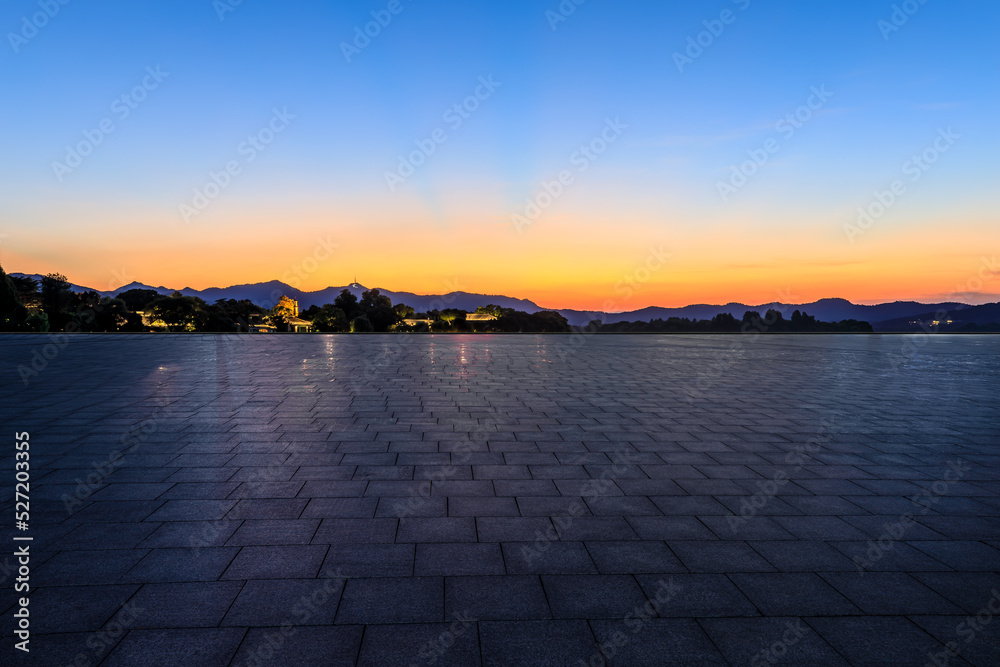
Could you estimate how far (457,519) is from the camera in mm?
4145

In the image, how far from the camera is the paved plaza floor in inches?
105

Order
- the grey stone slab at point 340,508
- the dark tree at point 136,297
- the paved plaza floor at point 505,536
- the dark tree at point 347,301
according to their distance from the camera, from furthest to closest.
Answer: the dark tree at point 347,301
the dark tree at point 136,297
the grey stone slab at point 340,508
the paved plaza floor at point 505,536

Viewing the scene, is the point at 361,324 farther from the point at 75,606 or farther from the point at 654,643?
the point at 654,643

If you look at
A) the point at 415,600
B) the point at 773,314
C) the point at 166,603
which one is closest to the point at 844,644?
the point at 415,600

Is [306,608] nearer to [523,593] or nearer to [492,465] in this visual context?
[523,593]

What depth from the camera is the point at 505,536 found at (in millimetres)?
3855

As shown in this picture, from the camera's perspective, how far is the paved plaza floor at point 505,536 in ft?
8.75

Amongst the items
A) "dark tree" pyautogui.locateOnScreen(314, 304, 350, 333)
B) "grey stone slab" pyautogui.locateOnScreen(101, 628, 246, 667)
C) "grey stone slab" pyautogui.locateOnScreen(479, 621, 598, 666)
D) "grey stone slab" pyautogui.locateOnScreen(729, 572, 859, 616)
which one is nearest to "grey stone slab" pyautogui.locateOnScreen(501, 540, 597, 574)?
"grey stone slab" pyautogui.locateOnScreen(479, 621, 598, 666)

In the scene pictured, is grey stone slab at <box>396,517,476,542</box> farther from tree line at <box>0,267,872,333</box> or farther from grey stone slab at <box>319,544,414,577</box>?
tree line at <box>0,267,872,333</box>

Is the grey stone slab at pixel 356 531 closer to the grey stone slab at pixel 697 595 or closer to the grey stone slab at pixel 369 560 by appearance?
the grey stone slab at pixel 369 560

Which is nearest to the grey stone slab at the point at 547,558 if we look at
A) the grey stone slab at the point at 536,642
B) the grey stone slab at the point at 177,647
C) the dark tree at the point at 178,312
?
the grey stone slab at the point at 536,642

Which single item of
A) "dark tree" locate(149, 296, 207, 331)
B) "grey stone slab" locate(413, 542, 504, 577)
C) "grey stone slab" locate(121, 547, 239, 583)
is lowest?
"grey stone slab" locate(413, 542, 504, 577)

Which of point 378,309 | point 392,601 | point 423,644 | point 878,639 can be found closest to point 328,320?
point 378,309

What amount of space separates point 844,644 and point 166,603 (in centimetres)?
377
